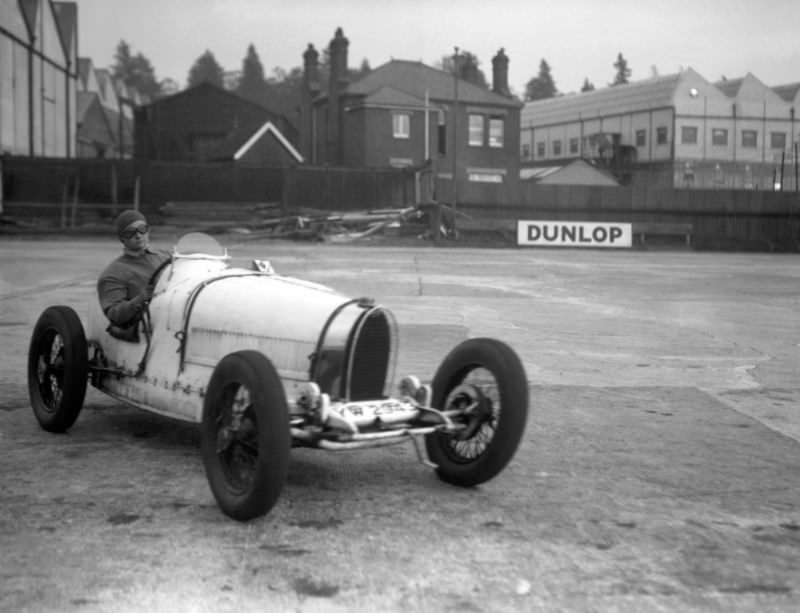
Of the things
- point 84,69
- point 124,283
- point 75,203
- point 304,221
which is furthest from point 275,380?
point 84,69

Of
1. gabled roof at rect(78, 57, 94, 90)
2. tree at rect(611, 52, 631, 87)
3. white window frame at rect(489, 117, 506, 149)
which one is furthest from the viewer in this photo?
tree at rect(611, 52, 631, 87)

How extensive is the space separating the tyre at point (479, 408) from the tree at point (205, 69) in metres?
182

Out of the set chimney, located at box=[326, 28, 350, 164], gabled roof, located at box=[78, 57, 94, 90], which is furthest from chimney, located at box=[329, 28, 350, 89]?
gabled roof, located at box=[78, 57, 94, 90]

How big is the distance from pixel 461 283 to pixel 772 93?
50.2 m

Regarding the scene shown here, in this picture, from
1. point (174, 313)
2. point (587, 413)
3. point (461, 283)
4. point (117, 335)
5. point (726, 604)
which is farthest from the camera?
point (461, 283)

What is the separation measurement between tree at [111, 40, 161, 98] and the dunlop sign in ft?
489

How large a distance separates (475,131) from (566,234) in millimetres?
18104

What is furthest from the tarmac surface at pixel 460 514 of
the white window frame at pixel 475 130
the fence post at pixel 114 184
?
the white window frame at pixel 475 130

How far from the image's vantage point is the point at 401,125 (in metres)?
57.3

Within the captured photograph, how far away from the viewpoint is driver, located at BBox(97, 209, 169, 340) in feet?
21.1

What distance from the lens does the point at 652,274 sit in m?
25.4

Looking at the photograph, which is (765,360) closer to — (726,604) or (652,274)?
(726,604)

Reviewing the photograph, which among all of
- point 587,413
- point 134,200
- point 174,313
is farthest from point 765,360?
point 134,200

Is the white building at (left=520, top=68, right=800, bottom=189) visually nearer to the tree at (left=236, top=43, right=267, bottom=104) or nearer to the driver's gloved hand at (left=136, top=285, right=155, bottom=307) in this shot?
the driver's gloved hand at (left=136, top=285, right=155, bottom=307)
